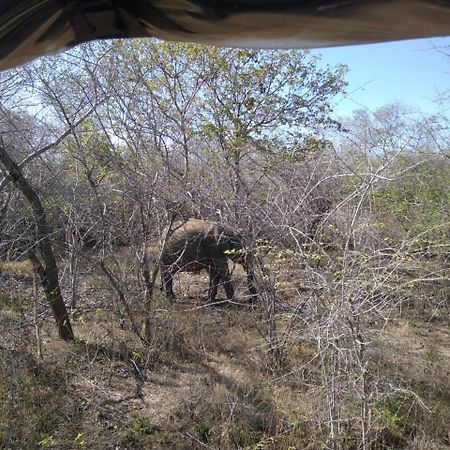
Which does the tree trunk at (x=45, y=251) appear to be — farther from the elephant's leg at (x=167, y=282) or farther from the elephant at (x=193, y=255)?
the elephant's leg at (x=167, y=282)

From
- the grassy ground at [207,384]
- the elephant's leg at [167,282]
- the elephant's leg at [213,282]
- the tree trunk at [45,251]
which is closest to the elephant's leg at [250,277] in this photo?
the grassy ground at [207,384]

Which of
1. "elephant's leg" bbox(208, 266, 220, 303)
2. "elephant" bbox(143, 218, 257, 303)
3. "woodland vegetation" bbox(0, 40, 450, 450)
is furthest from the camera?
"elephant's leg" bbox(208, 266, 220, 303)

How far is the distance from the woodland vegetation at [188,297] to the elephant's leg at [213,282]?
355 millimetres

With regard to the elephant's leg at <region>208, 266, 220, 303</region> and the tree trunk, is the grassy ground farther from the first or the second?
the elephant's leg at <region>208, 266, 220, 303</region>

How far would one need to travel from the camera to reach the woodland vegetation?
4.05 meters

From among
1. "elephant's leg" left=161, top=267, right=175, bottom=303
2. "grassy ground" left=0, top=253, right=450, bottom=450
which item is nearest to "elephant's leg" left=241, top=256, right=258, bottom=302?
"grassy ground" left=0, top=253, right=450, bottom=450

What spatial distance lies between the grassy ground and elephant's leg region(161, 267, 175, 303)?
0.97 ft

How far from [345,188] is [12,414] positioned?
13.6 feet

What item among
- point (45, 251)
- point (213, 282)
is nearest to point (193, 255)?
point (213, 282)

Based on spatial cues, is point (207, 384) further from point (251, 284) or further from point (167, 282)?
point (167, 282)

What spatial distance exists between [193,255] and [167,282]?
112 cm

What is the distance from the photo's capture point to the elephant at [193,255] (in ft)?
20.9

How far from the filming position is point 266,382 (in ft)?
16.7

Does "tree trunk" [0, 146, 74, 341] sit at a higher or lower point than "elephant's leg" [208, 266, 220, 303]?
higher
